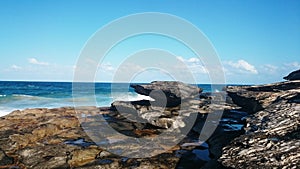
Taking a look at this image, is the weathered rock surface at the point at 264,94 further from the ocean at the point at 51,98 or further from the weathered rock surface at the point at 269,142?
the ocean at the point at 51,98

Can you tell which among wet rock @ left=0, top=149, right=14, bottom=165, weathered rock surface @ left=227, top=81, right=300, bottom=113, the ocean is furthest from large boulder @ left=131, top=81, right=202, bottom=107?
the ocean

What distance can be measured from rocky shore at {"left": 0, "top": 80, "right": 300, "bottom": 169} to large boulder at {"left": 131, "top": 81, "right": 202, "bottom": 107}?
1.15 m

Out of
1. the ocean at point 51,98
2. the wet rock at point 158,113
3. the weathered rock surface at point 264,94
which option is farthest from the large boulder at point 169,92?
the ocean at point 51,98

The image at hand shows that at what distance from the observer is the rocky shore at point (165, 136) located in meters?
9.95

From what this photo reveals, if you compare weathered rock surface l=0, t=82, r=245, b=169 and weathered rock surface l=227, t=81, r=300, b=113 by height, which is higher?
weathered rock surface l=227, t=81, r=300, b=113

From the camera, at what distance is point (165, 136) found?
1800 cm

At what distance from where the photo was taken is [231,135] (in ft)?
52.1

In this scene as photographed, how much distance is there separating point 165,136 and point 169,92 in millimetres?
10256

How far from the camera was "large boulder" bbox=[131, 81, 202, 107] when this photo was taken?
1103 inches

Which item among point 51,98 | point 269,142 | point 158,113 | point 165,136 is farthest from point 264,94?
point 51,98

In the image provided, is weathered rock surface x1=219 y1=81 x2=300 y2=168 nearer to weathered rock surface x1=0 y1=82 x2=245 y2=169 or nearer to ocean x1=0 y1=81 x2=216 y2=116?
weathered rock surface x1=0 y1=82 x2=245 y2=169

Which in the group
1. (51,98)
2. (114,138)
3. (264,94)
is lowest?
(51,98)

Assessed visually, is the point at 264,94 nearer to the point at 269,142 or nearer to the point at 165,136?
the point at 165,136

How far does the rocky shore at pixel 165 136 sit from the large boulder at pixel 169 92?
115 centimetres
